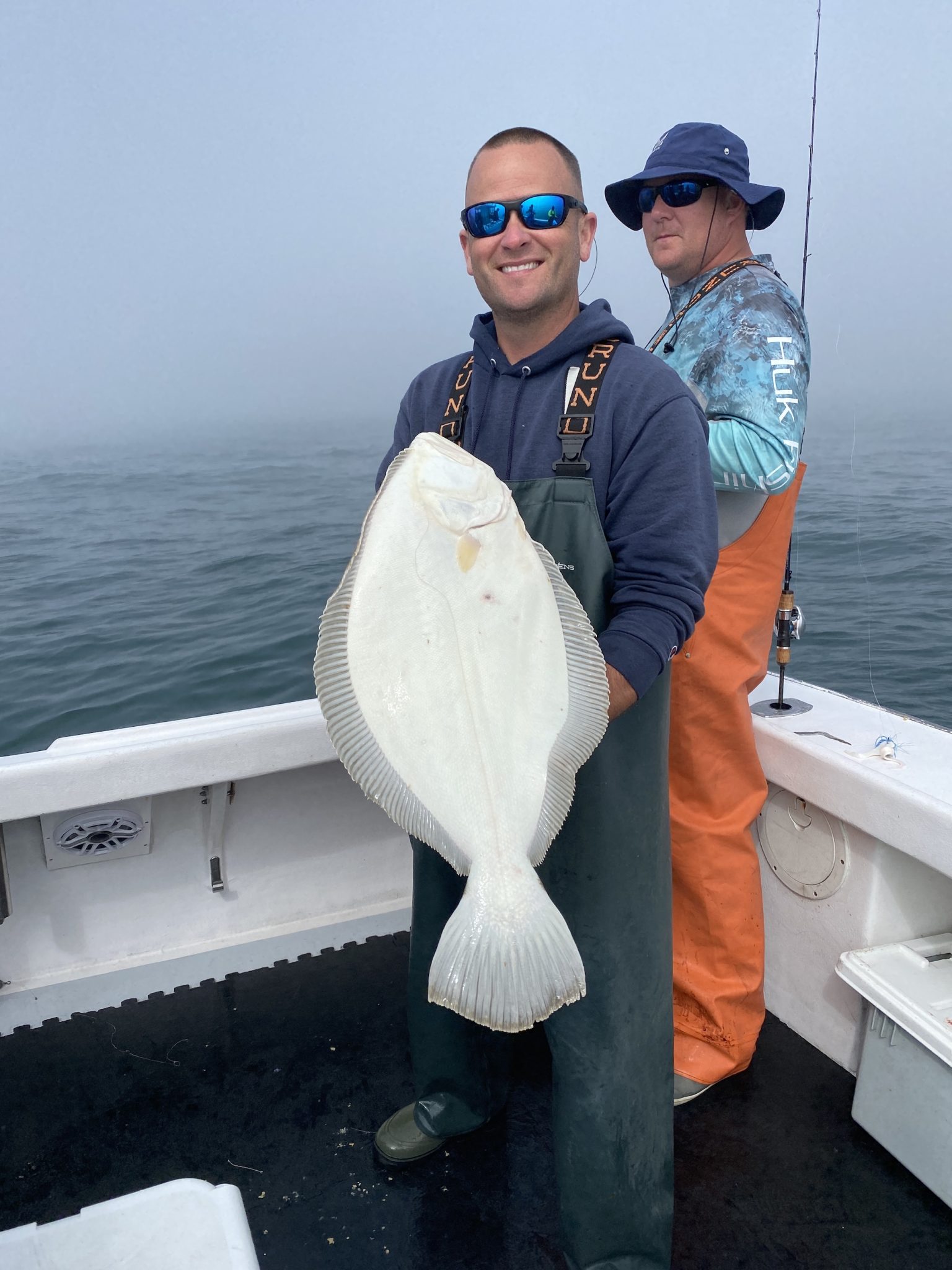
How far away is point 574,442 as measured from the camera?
1722 millimetres

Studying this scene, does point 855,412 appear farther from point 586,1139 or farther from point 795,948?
point 586,1139

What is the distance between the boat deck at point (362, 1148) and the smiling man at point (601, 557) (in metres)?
0.38

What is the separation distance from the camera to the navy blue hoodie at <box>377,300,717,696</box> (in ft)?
5.53

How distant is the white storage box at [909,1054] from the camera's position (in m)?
2.14

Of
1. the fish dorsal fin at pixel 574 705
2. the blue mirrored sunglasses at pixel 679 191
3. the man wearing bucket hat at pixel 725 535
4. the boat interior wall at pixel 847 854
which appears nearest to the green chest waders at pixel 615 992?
the fish dorsal fin at pixel 574 705

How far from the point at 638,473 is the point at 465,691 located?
0.60m

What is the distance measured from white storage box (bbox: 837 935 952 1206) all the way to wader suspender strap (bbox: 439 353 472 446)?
1.74m

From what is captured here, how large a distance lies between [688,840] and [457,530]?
1.41 metres

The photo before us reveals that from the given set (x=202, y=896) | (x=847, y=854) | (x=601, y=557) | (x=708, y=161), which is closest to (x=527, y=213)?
(x=601, y=557)

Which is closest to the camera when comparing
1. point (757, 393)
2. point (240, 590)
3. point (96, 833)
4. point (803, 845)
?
point (757, 393)

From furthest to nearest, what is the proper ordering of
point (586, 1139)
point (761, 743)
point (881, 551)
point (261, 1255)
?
1. point (881, 551)
2. point (761, 743)
3. point (261, 1255)
4. point (586, 1139)

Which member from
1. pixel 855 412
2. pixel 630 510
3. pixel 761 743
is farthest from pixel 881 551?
pixel 630 510

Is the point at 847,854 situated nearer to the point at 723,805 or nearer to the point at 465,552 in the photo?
the point at 723,805

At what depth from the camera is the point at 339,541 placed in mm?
11828
